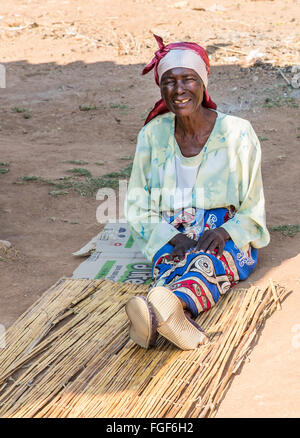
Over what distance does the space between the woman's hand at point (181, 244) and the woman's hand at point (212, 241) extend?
0.05 metres

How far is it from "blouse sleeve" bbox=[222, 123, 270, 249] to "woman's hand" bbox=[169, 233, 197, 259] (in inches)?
8.9

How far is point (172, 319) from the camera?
2646mm

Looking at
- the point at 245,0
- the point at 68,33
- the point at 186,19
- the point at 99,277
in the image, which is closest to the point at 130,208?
the point at 99,277

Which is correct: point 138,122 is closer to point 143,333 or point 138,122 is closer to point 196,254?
point 196,254

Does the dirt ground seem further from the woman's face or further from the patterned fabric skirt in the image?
the woman's face

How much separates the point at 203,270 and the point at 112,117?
4.59m

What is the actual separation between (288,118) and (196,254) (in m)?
4.18

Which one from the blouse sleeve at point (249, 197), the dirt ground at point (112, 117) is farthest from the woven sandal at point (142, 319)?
the blouse sleeve at point (249, 197)

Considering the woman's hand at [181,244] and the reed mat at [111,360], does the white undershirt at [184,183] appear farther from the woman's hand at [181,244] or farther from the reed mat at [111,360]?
the reed mat at [111,360]

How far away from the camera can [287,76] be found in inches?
325

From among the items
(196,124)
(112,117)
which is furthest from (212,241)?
(112,117)

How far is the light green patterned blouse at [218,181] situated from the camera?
343 centimetres

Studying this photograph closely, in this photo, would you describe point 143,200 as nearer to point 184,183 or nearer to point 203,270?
point 184,183
